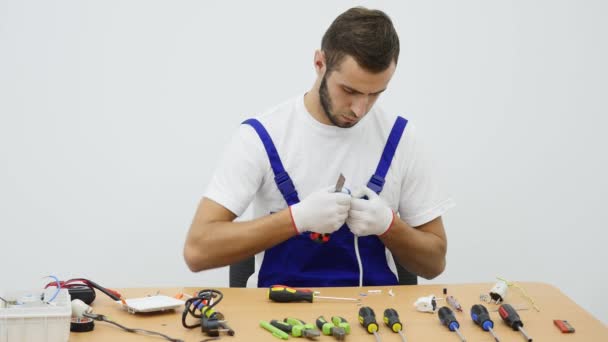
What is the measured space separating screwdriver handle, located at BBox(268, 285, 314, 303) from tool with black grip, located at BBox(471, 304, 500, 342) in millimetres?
358

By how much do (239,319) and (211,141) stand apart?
1332mm

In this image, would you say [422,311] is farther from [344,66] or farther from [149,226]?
[149,226]

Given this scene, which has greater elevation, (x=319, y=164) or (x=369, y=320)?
(x=319, y=164)

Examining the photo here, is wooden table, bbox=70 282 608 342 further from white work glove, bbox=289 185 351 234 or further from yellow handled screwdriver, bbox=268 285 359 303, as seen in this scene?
white work glove, bbox=289 185 351 234

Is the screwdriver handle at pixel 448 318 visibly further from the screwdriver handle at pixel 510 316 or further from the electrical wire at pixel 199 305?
the electrical wire at pixel 199 305

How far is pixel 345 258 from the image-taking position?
1.94m

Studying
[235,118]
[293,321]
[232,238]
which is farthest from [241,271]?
[235,118]

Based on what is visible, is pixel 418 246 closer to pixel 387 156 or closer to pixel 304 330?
pixel 387 156

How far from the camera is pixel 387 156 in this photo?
200 cm

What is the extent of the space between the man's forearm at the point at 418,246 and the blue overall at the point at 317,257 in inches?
2.7

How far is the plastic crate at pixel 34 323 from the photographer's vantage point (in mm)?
1235

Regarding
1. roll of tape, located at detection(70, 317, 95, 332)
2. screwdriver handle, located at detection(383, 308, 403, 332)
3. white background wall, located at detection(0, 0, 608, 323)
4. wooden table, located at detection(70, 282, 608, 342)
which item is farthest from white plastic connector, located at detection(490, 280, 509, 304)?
white background wall, located at detection(0, 0, 608, 323)

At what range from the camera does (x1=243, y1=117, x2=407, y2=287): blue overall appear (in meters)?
1.91

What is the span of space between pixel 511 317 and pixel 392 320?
251 mm
